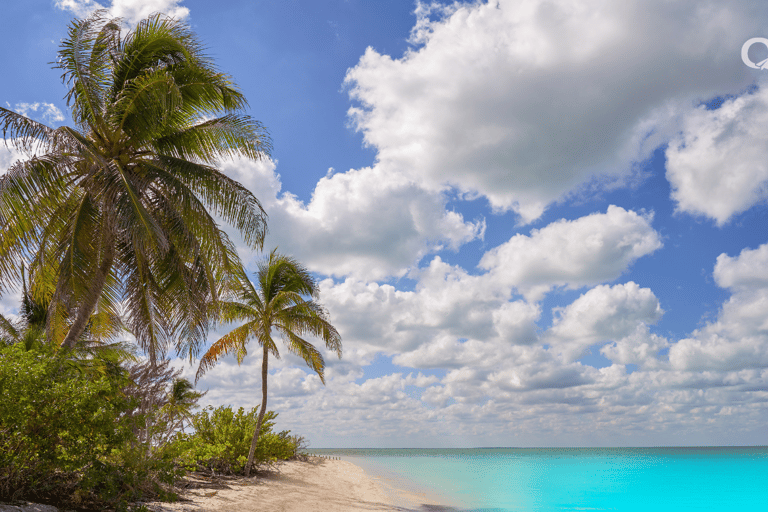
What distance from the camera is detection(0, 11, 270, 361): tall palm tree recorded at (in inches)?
338

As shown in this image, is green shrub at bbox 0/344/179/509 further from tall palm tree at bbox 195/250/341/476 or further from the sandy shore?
tall palm tree at bbox 195/250/341/476

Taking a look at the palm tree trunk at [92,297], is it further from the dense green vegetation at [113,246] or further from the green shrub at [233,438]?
the green shrub at [233,438]

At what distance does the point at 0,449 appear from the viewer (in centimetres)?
595

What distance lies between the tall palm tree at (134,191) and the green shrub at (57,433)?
2.52 meters

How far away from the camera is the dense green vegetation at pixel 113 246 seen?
6340 mm

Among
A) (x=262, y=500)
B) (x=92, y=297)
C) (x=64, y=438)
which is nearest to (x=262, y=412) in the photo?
(x=262, y=500)

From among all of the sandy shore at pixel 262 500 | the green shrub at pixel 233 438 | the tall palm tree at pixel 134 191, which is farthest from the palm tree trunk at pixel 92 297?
the green shrub at pixel 233 438

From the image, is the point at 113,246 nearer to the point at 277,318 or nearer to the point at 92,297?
the point at 92,297

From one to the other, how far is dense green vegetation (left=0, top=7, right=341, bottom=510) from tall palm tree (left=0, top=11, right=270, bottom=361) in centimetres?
3

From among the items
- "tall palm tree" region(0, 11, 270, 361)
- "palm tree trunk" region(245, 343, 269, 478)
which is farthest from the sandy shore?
"tall palm tree" region(0, 11, 270, 361)

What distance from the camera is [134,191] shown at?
8969 mm

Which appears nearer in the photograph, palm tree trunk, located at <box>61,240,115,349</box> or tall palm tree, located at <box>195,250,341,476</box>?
palm tree trunk, located at <box>61,240,115,349</box>

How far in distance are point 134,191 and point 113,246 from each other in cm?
130

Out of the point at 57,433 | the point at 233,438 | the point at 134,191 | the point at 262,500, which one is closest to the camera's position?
the point at 57,433
